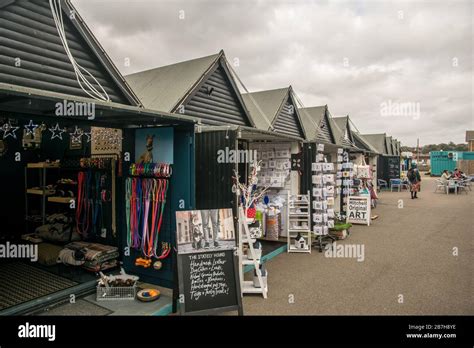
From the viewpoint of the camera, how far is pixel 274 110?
11172 mm

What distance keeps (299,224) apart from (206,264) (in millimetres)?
4532

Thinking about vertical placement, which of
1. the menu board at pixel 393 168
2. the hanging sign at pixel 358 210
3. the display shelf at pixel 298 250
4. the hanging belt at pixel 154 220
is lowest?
the display shelf at pixel 298 250

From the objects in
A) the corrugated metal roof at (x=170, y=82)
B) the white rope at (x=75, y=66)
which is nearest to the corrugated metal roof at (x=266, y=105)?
the corrugated metal roof at (x=170, y=82)

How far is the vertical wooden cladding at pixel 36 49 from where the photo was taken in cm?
477

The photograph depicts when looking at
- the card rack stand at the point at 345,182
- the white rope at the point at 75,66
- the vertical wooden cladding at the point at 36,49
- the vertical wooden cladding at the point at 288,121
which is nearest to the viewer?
the vertical wooden cladding at the point at 36,49

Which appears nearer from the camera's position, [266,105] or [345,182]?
[345,182]

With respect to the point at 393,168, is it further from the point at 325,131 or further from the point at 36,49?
the point at 36,49

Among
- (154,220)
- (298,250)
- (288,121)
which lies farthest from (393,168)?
(154,220)

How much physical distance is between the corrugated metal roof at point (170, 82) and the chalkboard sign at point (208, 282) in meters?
4.02

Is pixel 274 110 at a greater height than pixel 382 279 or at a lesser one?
greater

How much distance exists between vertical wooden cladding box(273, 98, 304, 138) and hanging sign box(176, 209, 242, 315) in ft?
24.0

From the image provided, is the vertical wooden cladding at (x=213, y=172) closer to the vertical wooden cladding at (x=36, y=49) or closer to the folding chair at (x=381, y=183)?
the vertical wooden cladding at (x=36, y=49)

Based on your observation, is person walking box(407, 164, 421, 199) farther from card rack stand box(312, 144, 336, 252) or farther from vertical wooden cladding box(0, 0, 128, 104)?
vertical wooden cladding box(0, 0, 128, 104)
